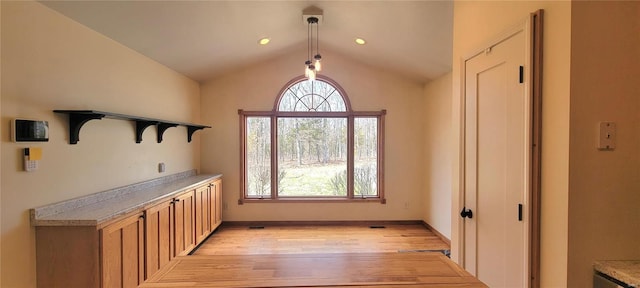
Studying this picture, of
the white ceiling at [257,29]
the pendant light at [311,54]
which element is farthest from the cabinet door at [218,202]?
the pendant light at [311,54]

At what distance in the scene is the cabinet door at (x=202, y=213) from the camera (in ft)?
12.5

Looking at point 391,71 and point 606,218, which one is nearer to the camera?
point 606,218

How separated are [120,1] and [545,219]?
3.28 metres

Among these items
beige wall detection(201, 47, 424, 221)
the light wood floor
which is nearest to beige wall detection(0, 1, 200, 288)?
beige wall detection(201, 47, 424, 221)

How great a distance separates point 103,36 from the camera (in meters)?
2.71

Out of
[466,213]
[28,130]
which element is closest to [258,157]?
[28,130]

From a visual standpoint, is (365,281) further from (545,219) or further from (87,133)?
(87,133)

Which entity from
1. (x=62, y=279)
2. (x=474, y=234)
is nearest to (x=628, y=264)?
(x=474, y=234)

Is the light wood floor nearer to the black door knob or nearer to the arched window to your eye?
the black door knob

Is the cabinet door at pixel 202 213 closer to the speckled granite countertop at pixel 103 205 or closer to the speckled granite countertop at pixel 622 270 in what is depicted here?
the speckled granite countertop at pixel 103 205

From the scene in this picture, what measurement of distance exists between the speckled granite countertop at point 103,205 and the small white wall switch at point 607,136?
9.45ft

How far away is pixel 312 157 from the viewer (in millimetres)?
5113

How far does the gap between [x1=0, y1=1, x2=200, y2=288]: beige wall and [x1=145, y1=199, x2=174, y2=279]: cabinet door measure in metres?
0.51

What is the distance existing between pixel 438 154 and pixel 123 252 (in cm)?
407
